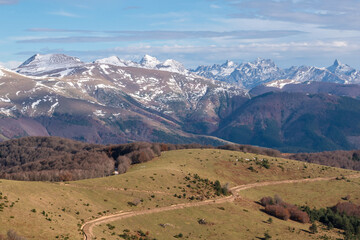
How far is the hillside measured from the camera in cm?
9631

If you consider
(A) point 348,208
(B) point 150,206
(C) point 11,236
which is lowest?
(A) point 348,208

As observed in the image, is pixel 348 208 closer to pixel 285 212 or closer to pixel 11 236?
pixel 285 212

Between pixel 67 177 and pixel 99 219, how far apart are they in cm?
8298

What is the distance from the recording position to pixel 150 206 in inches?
5039

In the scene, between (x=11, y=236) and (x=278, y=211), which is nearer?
(x=11, y=236)

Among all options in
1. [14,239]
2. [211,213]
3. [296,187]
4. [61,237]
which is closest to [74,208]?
[61,237]

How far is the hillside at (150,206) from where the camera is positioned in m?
96.3

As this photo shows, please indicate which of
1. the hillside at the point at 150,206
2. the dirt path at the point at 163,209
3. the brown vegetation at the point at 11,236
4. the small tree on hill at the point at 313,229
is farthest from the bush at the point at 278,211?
the brown vegetation at the point at 11,236

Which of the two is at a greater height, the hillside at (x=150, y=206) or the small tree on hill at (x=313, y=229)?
the hillside at (x=150, y=206)

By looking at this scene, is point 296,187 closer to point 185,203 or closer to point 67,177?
point 185,203

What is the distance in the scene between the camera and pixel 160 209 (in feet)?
418

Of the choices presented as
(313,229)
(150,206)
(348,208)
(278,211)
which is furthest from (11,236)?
(348,208)

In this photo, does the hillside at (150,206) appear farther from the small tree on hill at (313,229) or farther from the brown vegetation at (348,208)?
the brown vegetation at (348,208)

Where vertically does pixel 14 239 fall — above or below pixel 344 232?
above
